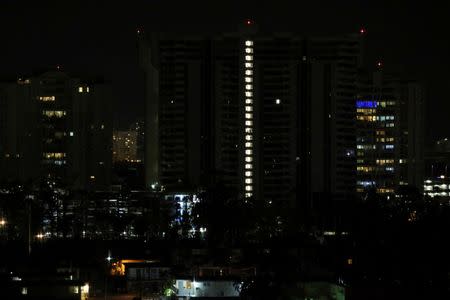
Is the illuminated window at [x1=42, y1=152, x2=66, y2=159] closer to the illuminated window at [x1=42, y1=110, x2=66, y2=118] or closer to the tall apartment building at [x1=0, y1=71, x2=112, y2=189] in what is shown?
the tall apartment building at [x1=0, y1=71, x2=112, y2=189]

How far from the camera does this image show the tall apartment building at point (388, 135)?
22641 mm

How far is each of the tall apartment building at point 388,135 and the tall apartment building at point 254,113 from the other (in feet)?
6.31

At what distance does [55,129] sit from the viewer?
21344mm

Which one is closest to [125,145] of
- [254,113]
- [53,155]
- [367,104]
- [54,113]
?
[54,113]

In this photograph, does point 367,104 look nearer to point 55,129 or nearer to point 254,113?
point 254,113

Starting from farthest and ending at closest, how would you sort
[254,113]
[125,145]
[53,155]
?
[125,145] < [53,155] < [254,113]

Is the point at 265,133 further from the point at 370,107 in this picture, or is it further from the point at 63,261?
the point at 63,261

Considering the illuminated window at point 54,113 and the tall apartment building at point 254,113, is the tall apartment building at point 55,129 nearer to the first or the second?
the illuminated window at point 54,113

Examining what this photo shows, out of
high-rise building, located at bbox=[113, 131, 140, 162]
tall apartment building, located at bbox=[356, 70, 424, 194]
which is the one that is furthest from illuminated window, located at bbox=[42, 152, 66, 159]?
high-rise building, located at bbox=[113, 131, 140, 162]

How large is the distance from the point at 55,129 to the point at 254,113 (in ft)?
14.2

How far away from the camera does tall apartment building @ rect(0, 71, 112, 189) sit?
837 inches

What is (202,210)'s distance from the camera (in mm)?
16797

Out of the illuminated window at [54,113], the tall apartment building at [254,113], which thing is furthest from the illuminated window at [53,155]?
the tall apartment building at [254,113]

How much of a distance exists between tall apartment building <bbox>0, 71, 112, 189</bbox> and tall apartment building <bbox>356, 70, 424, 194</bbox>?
19.1 ft
